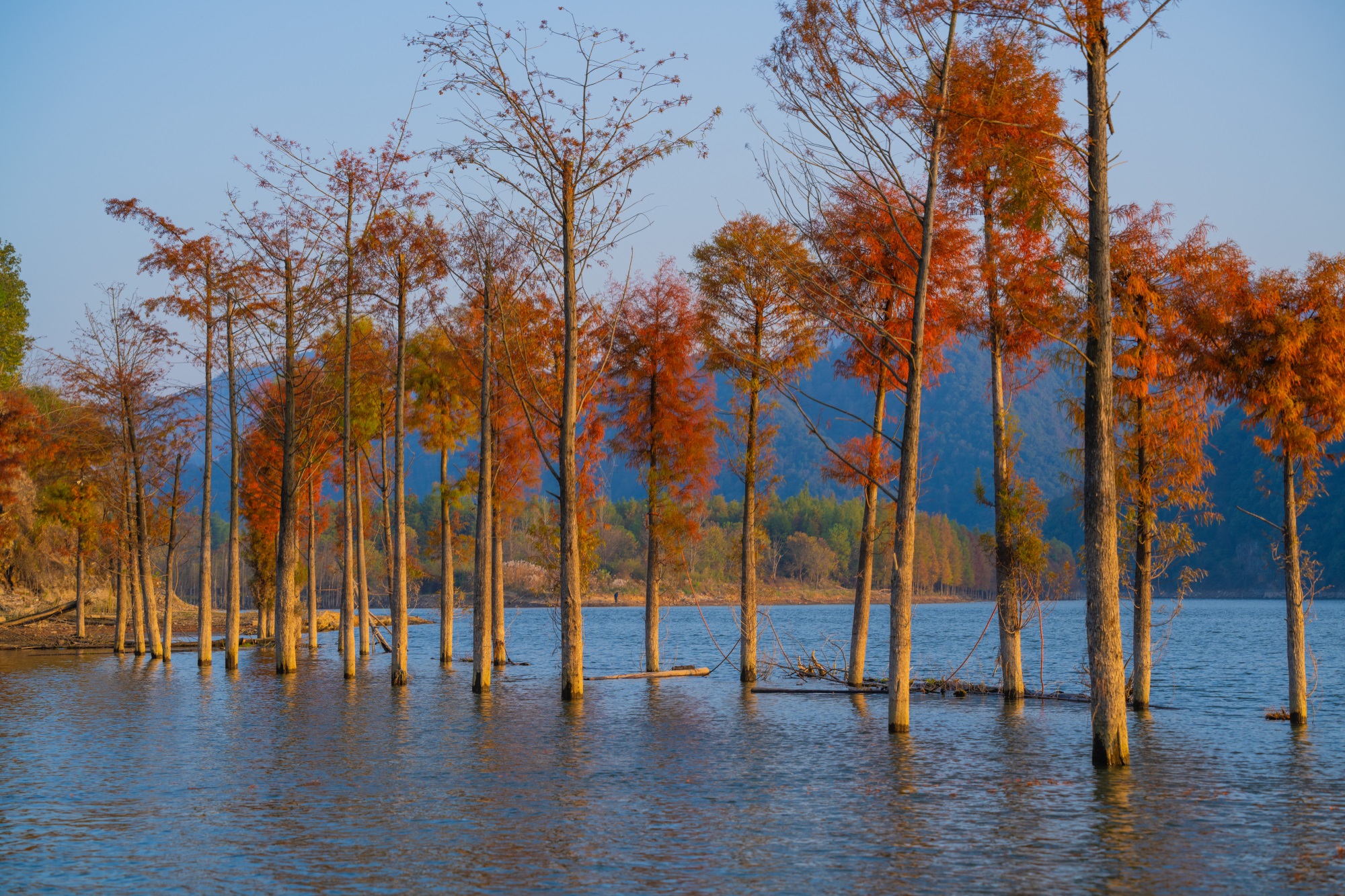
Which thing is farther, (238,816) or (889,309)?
A: (889,309)

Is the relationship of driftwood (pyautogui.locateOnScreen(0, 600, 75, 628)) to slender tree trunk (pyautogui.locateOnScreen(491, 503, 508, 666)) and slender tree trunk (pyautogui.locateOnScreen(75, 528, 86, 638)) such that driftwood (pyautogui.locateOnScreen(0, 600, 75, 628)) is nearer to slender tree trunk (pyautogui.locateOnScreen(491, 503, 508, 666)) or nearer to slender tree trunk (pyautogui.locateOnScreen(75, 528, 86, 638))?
slender tree trunk (pyautogui.locateOnScreen(75, 528, 86, 638))

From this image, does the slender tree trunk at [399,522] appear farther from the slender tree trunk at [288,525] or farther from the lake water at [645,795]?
the slender tree trunk at [288,525]

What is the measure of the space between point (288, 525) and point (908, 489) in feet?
62.6

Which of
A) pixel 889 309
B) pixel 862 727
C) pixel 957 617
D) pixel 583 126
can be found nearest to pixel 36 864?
pixel 862 727

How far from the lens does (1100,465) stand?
1457 centimetres

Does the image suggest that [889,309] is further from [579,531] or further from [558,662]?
[558,662]

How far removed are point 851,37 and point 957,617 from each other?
105m

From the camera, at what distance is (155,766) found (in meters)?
16.3

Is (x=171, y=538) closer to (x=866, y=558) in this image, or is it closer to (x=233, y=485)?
(x=233, y=485)

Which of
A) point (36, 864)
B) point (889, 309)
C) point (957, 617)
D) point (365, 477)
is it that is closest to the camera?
point (36, 864)

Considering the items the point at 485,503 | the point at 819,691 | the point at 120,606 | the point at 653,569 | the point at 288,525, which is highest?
the point at 485,503

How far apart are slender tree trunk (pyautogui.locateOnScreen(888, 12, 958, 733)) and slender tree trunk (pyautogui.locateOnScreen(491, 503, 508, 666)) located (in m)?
16.8

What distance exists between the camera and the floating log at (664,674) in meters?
32.4

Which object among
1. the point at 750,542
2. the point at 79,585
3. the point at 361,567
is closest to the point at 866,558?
the point at 750,542
